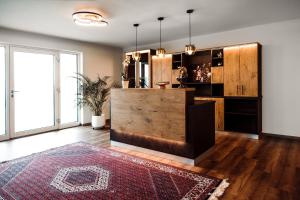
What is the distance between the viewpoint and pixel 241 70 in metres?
4.76

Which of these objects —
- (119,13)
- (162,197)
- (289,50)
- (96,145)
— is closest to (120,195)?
(162,197)

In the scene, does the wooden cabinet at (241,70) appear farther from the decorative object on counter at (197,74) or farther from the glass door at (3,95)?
the glass door at (3,95)

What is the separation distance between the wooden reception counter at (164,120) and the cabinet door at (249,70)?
1455 millimetres

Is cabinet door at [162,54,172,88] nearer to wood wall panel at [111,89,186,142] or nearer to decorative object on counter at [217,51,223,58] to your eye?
decorative object on counter at [217,51,223,58]

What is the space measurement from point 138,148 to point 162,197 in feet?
5.51

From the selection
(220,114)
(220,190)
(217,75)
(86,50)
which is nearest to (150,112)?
→ (220,190)

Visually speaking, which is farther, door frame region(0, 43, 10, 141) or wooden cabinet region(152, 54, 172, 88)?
wooden cabinet region(152, 54, 172, 88)

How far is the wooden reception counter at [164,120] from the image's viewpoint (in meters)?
3.21

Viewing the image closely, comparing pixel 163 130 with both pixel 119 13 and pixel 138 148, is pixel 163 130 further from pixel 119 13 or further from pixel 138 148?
pixel 119 13

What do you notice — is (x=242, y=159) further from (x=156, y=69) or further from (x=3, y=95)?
(x=3, y=95)

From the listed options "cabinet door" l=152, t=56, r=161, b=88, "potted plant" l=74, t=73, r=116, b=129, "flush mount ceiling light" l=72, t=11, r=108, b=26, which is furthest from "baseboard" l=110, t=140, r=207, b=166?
"cabinet door" l=152, t=56, r=161, b=88

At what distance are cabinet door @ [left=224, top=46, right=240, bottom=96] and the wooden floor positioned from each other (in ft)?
3.63

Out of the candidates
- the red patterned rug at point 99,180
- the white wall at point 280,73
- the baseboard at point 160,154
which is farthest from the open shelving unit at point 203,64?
the red patterned rug at point 99,180

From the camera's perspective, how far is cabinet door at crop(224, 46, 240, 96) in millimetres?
4820
